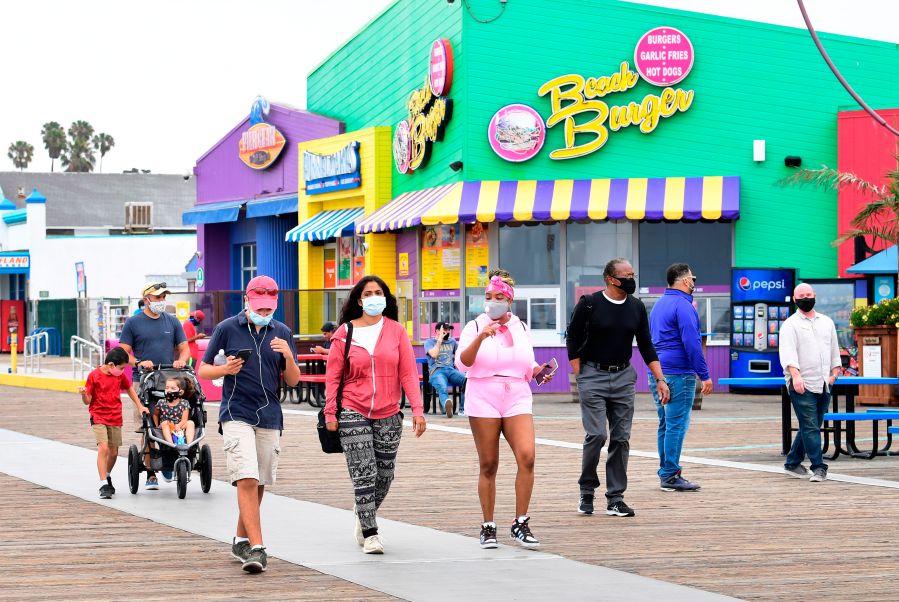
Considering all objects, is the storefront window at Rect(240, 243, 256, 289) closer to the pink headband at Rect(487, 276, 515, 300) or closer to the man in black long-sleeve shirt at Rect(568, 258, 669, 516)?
the man in black long-sleeve shirt at Rect(568, 258, 669, 516)

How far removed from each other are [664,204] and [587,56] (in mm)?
3352

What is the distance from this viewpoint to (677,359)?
13398 mm

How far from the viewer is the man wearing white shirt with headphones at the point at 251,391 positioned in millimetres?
9617

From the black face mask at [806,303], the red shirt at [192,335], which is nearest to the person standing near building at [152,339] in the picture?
the black face mask at [806,303]

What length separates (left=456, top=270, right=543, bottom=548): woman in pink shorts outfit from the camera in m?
10.4

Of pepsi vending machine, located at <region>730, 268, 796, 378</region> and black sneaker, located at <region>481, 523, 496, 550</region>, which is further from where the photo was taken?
pepsi vending machine, located at <region>730, 268, 796, 378</region>

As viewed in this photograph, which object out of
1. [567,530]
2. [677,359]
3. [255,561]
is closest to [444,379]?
[677,359]

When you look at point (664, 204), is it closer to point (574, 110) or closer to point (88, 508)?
point (574, 110)

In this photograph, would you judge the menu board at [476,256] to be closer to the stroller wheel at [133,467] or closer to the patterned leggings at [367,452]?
the stroller wheel at [133,467]

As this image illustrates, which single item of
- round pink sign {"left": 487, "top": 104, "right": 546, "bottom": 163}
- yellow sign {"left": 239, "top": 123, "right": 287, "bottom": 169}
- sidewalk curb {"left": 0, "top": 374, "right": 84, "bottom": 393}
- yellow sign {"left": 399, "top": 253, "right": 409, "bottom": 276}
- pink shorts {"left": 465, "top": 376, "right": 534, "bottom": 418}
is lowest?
sidewalk curb {"left": 0, "top": 374, "right": 84, "bottom": 393}

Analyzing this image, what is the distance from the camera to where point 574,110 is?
29375 mm

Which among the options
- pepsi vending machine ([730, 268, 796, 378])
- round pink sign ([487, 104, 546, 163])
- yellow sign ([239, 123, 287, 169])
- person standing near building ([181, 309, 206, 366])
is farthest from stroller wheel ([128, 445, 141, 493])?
yellow sign ([239, 123, 287, 169])

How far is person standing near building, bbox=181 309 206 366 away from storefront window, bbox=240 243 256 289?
1144 cm

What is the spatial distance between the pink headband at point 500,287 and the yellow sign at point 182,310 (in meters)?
22.0
